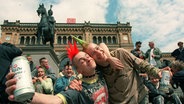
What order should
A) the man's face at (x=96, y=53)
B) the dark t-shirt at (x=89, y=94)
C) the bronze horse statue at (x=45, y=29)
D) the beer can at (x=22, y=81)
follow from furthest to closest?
the bronze horse statue at (x=45, y=29), the man's face at (x=96, y=53), the dark t-shirt at (x=89, y=94), the beer can at (x=22, y=81)

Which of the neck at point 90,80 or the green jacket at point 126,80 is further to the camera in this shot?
the green jacket at point 126,80

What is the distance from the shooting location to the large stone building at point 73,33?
46.2 m

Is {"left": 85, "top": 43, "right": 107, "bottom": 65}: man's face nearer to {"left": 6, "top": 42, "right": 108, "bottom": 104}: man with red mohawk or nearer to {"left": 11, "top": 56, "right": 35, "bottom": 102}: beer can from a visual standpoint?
{"left": 6, "top": 42, "right": 108, "bottom": 104}: man with red mohawk

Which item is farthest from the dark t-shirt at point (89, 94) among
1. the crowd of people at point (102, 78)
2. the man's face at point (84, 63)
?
the man's face at point (84, 63)

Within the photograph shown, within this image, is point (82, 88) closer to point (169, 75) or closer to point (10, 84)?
point (10, 84)

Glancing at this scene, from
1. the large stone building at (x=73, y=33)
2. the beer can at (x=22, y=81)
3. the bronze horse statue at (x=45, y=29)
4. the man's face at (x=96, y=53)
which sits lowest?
the beer can at (x=22, y=81)

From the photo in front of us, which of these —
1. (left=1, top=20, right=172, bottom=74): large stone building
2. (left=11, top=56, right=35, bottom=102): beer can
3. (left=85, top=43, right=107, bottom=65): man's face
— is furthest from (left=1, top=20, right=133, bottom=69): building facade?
(left=11, top=56, right=35, bottom=102): beer can

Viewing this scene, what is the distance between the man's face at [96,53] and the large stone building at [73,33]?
42.9 m

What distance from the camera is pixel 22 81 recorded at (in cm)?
144

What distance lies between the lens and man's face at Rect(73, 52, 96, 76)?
6.86 feet

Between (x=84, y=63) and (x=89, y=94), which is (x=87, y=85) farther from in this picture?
(x=84, y=63)

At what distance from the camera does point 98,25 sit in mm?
50062

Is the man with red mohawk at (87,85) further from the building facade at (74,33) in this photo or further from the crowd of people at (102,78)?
the building facade at (74,33)

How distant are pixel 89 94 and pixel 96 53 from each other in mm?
440
